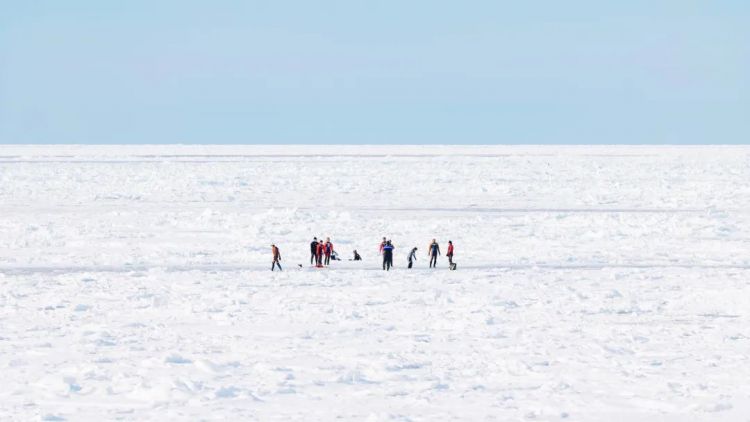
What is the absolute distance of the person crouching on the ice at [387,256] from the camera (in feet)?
73.8

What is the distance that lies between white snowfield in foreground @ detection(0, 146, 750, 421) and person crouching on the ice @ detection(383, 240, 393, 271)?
1.89 ft

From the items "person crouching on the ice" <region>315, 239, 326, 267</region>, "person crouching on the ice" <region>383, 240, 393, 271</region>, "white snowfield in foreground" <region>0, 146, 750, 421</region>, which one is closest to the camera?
"white snowfield in foreground" <region>0, 146, 750, 421</region>

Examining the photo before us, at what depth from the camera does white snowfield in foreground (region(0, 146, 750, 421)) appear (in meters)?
11.9

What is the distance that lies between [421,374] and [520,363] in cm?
129

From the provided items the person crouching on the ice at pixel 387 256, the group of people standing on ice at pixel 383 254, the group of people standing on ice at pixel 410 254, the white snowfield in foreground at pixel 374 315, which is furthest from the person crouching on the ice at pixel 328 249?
the person crouching on the ice at pixel 387 256

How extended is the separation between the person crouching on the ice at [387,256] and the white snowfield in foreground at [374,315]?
1.89ft

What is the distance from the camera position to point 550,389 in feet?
40.3

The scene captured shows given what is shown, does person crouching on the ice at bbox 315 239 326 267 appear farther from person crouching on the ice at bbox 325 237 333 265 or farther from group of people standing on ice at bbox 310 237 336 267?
person crouching on the ice at bbox 325 237 333 265

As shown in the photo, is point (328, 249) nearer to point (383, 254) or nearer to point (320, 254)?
point (320, 254)

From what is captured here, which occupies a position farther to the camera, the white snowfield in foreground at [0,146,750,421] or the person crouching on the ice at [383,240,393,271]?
the person crouching on the ice at [383,240,393,271]

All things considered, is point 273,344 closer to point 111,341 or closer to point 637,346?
point 111,341

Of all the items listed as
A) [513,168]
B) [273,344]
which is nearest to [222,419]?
[273,344]

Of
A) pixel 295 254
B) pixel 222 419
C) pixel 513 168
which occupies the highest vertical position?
pixel 513 168

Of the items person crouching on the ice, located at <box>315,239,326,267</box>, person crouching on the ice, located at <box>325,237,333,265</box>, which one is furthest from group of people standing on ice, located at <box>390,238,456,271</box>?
person crouching on the ice, located at <box>315,239,326,267</box>
